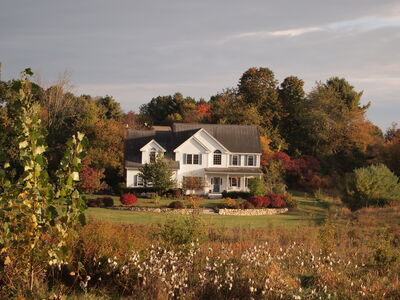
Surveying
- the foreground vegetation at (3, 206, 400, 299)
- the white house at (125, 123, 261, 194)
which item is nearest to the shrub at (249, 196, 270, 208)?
the white house at (125, 123, 261, 194)

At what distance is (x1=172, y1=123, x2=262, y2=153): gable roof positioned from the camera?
159 feet

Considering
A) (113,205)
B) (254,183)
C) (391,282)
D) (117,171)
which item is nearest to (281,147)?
(254,183)

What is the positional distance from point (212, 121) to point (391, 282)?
1989 inches

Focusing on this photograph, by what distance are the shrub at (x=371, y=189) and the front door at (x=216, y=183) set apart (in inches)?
588

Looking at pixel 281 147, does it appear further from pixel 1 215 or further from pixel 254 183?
pixel 1 215

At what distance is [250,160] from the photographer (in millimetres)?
48594

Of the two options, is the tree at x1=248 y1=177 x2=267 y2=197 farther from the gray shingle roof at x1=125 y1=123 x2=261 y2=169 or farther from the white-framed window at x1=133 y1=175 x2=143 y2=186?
the white-framed window at x1=133 y1=175 x2=143 y2=186

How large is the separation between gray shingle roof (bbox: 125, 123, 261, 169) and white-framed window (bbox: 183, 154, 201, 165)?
1.12 metres

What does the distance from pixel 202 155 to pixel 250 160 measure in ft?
16.5

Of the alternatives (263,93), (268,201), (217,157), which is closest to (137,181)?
(217,157)

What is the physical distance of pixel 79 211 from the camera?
6.19 metres

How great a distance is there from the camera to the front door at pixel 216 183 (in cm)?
4759

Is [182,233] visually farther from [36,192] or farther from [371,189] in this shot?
[371,189]

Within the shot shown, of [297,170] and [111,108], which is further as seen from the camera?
[111,108]
